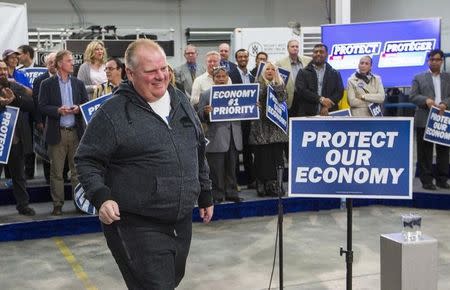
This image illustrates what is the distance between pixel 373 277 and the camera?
14.4ft

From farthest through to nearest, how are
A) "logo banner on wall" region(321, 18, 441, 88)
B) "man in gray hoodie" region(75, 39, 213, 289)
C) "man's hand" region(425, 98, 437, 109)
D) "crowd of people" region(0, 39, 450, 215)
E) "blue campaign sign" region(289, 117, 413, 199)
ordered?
"logo banner on wall" region(321, 18, 441, 88), "man's hand" region(425, 98, 437, 109), "crowd of people" region(0, 39, 450, 215), "blue campaign sign" region(289, 117, 413, 199), "man in gray hoodie" region(75, 39, 213, 289)

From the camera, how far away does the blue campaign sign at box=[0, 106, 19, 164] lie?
5.59 m

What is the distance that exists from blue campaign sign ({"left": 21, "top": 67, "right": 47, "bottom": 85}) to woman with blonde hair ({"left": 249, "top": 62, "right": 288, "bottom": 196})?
261 centimetres

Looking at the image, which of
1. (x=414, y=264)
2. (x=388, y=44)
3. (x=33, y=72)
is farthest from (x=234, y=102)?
(x=388, y=44)

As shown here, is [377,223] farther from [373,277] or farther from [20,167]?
[20,167]

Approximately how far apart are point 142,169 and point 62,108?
337 cm

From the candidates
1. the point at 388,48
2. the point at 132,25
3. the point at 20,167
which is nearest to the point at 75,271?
the point at 20,167

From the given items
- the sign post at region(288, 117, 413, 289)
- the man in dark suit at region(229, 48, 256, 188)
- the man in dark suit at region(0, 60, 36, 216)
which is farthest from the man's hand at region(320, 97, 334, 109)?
the sign post at region(288, 117, 413, 289)

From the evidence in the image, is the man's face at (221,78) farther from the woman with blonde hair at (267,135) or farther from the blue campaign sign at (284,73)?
the blue campaign sign at (284,73)

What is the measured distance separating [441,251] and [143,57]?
3605 mm

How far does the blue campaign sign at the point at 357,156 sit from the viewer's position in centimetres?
320

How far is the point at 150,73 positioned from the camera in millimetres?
2441

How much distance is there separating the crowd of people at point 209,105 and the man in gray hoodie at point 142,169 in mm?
3072

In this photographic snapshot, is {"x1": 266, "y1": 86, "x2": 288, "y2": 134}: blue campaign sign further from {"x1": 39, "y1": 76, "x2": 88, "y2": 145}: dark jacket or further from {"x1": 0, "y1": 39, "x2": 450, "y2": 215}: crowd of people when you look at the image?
{"x1": 39, "y1": 76, "x2": 88, "y2": 145}: dark jacket
